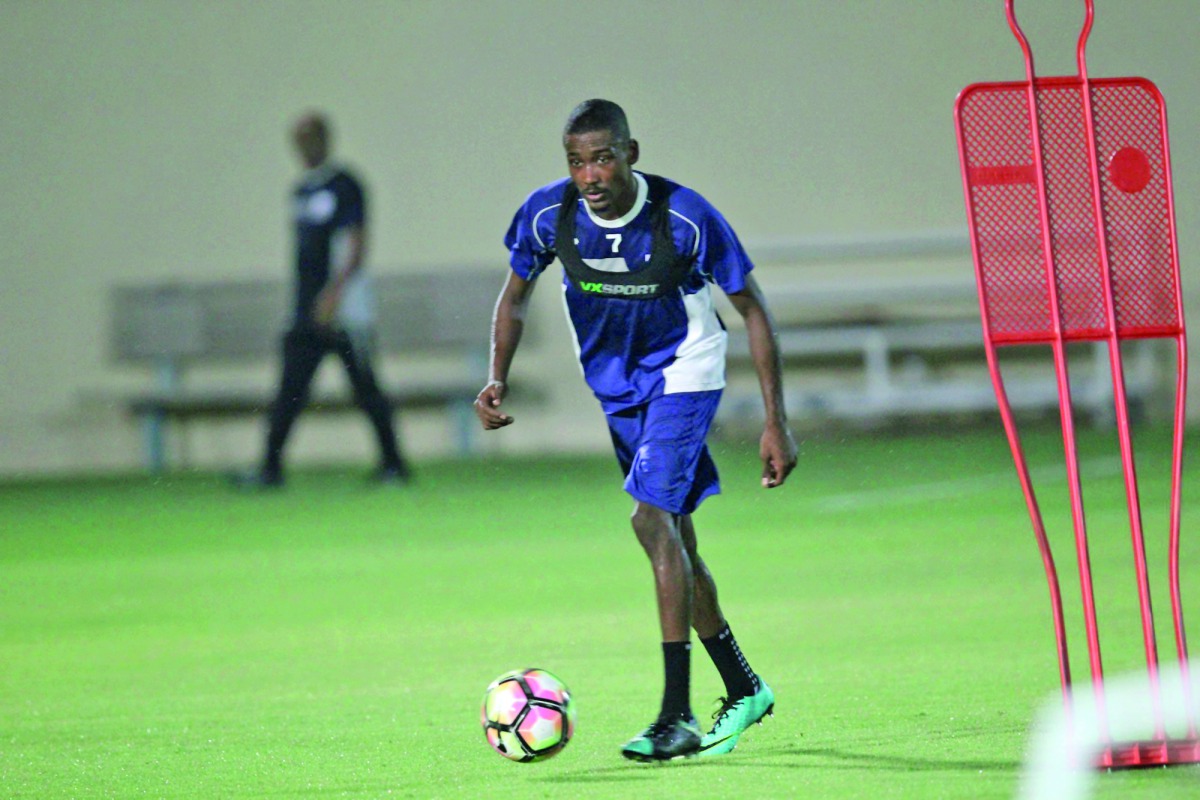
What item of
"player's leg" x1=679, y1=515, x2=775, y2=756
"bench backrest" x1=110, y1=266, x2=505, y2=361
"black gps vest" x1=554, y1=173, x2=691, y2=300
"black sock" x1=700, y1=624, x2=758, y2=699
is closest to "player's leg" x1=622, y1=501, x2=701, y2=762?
"player's leg" x1=679, y1=515, x2=775, y2=756

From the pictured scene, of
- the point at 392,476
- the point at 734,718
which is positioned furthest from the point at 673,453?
the point at 392,476

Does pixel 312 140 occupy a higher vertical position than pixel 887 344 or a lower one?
higher

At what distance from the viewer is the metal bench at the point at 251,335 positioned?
47.7ft

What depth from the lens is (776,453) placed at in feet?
13.5

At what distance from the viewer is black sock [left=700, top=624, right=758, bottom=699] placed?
169 inches

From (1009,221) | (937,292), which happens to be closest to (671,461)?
(1009,221)

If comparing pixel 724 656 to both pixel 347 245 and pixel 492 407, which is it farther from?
pixel 347 245

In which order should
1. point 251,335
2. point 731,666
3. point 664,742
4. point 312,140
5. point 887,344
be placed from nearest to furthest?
point 664,742, point 731,666, point 312,140, point 251,335, point 887,344

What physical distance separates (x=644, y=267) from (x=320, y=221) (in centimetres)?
731

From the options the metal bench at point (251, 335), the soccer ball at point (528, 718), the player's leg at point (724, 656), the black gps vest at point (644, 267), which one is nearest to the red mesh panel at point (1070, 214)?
the black gps vest at point (644, 267)

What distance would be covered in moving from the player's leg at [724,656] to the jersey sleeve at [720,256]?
0.58 meters

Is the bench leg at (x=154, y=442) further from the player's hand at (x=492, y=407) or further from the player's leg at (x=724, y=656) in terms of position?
the player's leg at (x=724, y=656)

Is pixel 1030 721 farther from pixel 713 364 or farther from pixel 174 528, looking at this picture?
pixel 174 528

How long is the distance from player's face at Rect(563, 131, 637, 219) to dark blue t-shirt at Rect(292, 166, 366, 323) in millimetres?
7051
